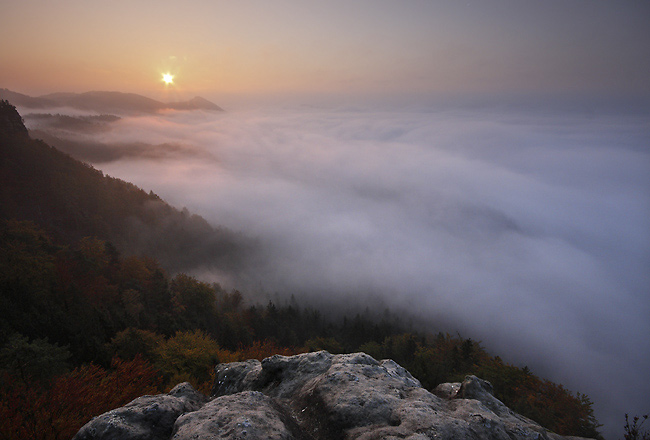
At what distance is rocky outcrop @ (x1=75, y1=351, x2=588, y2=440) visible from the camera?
766 centimetres

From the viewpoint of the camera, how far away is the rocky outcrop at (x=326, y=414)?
25.1ft

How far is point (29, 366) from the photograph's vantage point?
87.6 ft

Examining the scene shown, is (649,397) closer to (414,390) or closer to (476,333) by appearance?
(476,333)

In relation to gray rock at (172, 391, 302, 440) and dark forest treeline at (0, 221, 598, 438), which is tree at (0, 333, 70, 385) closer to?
dark forest treeline at (0, 221, 598, 438)

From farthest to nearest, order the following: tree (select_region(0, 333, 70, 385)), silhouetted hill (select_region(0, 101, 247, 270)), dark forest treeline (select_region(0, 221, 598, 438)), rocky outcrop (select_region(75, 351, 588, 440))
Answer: silhouetted hill (select_region(0, 101, 247, 270)), tree (select_region(0, 333, 70, 385)), dark forest treeline (select_region(0, 221, 598, 438)), rocky outcrop (select_region(75, 351, 588, 440))

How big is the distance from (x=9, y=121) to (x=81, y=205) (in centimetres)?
3542

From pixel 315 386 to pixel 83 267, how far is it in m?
68.0

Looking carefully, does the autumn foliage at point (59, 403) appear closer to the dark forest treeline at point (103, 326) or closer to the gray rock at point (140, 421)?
the dark forest treeline at point (103, 326)

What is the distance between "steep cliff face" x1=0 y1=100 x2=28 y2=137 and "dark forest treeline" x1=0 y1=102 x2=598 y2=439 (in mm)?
396

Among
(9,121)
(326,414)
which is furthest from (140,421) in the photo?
(9,121)

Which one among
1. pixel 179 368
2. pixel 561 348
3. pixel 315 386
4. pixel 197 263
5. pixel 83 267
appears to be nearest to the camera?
pixel 315 386

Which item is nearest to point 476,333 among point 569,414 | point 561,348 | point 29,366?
point 561,348

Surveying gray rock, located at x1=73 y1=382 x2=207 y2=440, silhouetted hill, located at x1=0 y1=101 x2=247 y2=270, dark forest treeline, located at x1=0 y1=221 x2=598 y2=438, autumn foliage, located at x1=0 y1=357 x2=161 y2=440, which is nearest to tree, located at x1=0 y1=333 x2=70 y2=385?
dark forest treeline, located at x1=0 y1=221 x2=598 y2=438

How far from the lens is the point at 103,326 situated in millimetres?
45281
